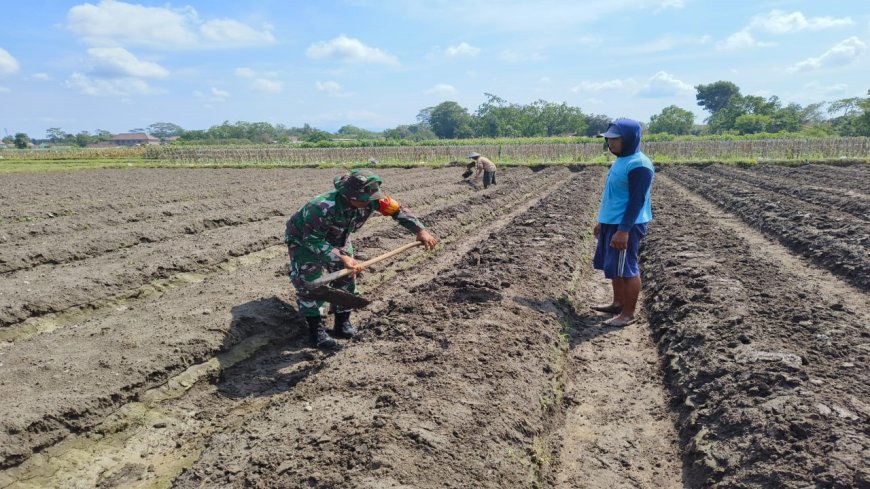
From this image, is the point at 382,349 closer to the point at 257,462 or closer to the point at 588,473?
the point at 257,462

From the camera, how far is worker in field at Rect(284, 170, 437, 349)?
4.84m

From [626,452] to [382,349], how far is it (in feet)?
6.72

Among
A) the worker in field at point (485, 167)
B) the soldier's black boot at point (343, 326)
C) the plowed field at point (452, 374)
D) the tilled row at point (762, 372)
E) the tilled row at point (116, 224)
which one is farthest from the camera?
the worker in field at point (485, 167)

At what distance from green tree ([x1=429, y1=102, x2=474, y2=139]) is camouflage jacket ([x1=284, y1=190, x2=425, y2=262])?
8111 cm

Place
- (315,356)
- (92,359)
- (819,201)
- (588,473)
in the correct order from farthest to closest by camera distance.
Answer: (819,201) → (315,356) → (92,359) → (588,473)

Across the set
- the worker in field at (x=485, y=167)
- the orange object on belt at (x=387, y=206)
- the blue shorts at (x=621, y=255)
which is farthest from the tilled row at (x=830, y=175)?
the orange object on belt at (x=387, y=206)

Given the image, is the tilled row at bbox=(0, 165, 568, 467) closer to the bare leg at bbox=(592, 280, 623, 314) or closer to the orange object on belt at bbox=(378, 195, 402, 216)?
the orange object on belt at bbox=(378, 195, 402, 216)

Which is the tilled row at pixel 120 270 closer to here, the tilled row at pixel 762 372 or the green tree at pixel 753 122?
the tilled row at pixel 762 372

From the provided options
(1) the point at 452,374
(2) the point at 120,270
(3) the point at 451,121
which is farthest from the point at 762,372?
(3) the point at 451,121

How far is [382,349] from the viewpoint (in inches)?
185

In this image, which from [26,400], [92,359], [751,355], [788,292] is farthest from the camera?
[788,292]

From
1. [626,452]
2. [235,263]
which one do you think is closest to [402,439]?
[626,452]

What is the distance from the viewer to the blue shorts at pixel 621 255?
545 centimetres

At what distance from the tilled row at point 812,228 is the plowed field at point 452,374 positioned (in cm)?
7
